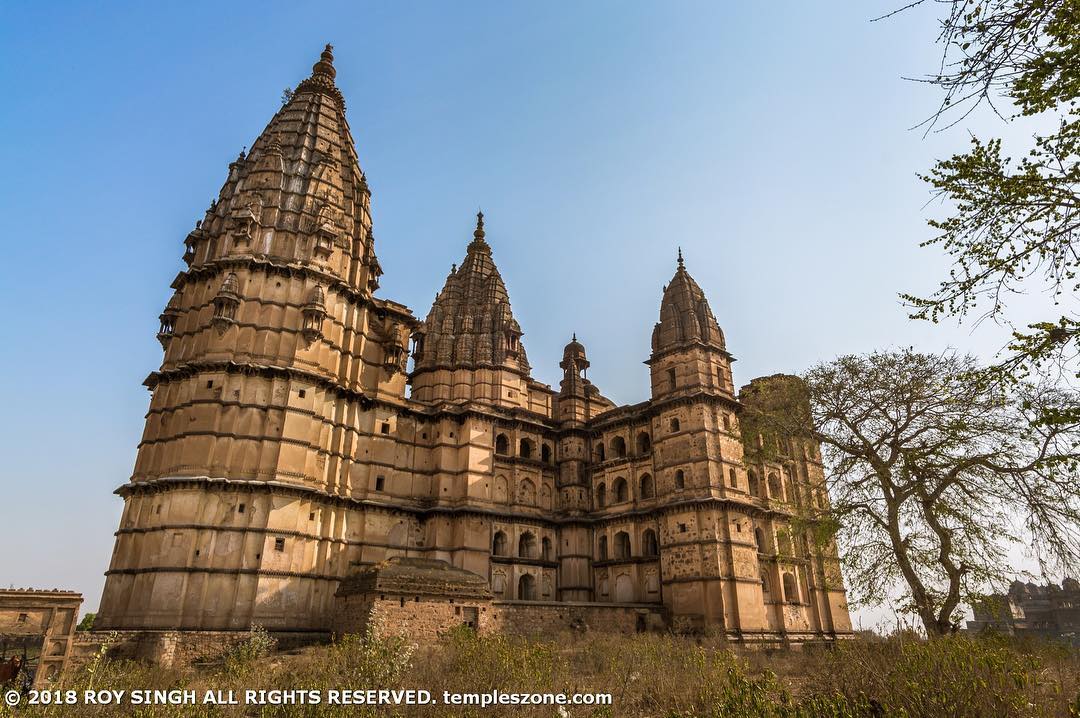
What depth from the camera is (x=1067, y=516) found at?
15.7 meters

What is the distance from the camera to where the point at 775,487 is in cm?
3522

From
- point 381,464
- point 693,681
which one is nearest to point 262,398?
point 381,464

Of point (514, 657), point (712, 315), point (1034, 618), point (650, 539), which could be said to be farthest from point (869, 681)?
point (1034, 618)

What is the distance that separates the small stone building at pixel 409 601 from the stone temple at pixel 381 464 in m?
0.18

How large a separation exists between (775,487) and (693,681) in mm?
25646

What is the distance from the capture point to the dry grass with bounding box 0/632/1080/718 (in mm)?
8133

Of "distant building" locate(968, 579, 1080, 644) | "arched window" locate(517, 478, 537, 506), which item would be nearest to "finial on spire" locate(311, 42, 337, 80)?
"arched window" locate(517, 478, 537, 506)

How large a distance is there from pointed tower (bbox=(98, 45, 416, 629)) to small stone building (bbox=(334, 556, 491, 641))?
3.98 meters

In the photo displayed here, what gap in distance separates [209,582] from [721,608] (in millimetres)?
21014

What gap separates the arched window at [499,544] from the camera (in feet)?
108

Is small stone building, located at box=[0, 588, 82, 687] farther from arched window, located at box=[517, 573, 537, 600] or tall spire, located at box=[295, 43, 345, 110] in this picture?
tall spire, located at box=[295, 43, 345, 110]

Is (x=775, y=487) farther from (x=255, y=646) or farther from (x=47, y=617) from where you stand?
(x=47, y=617)

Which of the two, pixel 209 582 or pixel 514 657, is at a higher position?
pixel 209 582

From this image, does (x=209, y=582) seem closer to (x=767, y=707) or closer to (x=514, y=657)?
(x=514, y=657)
